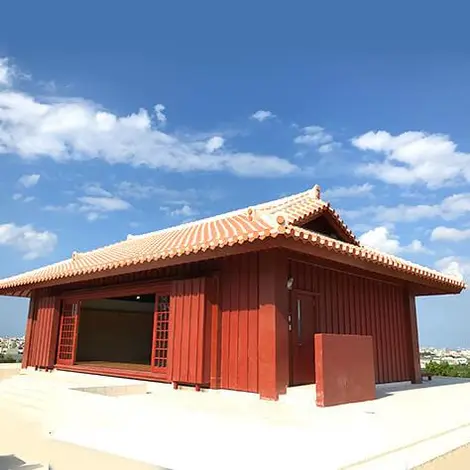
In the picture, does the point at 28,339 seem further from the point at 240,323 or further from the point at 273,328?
the point at 273,328

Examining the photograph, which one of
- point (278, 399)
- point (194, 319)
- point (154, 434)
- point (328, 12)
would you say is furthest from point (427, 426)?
point (328, 12)

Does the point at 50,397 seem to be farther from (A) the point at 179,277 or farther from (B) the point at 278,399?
(B) the point at 278,399

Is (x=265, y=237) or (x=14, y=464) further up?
(x=265, y=237)

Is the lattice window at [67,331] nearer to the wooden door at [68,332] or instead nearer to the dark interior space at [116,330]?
the wooden door at [68,332]

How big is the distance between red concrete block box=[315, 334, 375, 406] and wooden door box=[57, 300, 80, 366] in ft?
23.8

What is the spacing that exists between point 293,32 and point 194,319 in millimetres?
6531

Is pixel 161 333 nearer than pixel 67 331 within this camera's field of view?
Yes

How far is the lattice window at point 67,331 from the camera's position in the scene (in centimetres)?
1175

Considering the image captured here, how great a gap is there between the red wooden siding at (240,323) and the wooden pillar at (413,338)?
5729 mm

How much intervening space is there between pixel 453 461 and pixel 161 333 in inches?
244

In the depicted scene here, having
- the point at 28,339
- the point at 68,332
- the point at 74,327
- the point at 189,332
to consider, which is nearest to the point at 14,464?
the point at 189,332

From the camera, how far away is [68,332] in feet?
39.1

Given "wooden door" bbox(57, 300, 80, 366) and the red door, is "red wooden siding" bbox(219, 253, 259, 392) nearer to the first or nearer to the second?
the red door

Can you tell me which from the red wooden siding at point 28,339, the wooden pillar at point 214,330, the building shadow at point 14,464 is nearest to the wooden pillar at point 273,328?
the wooden pillar at point 214,330
